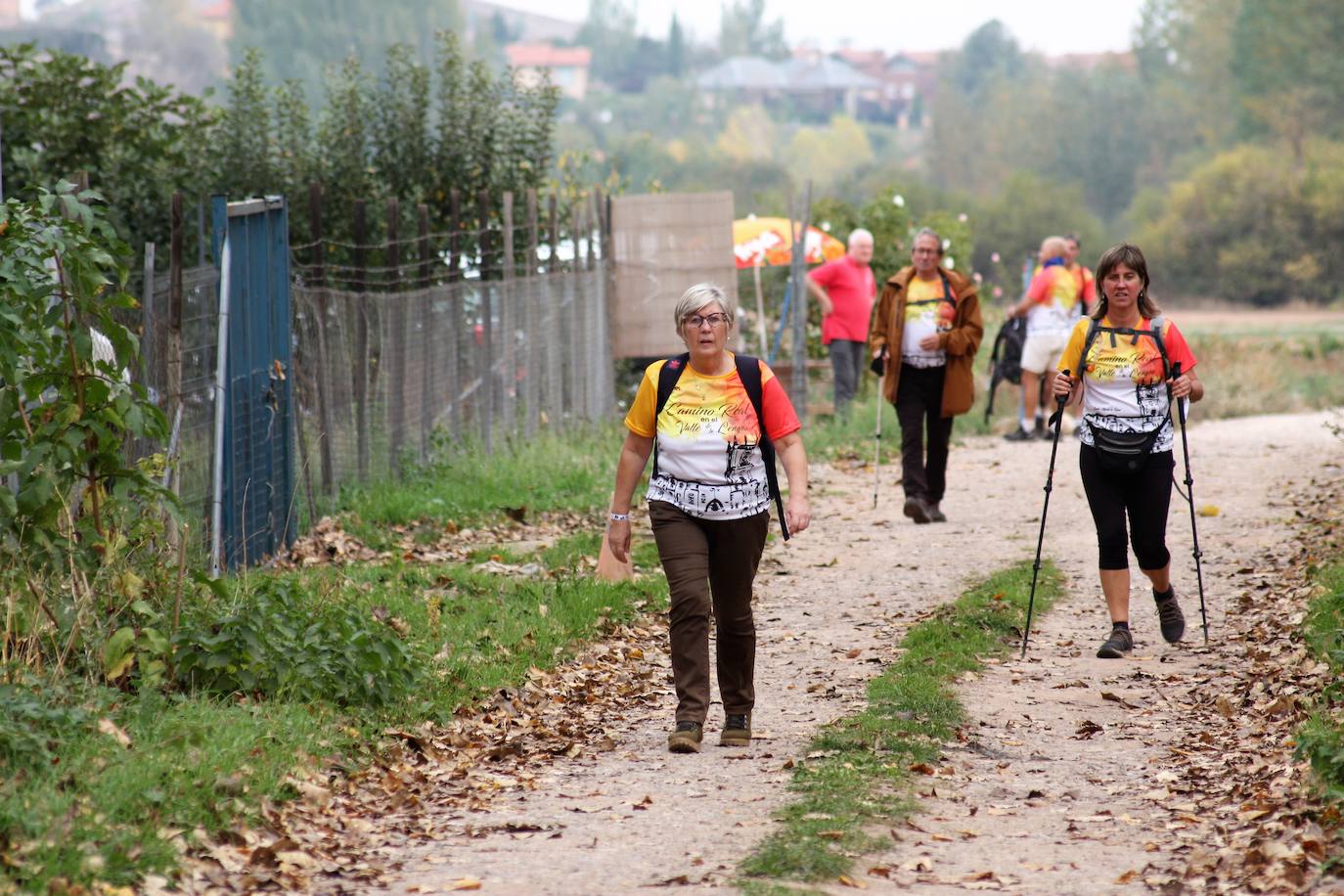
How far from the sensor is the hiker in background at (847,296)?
18234 mm

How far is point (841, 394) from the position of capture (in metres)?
19.1

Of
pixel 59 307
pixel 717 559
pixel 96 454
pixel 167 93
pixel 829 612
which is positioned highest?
pixel 167 93

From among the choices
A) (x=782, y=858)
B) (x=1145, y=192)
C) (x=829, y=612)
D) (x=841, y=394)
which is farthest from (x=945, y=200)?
(x=782, y=858)

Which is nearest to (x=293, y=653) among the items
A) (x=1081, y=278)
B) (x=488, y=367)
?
(x=488, y=367)

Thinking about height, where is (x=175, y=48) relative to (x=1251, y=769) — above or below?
above

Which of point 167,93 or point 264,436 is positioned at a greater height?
point 167,93

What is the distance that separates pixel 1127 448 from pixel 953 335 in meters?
3.59

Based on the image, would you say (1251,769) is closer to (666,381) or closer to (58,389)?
Answer: (666,381)

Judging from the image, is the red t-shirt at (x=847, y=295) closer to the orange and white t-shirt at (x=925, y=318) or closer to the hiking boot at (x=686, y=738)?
the orange and white t-shirt at (x=925, y=318)

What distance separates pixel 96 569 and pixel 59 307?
101 cm

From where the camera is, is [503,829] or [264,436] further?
[264,436]

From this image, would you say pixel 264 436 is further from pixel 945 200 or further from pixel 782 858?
pixel 945 200

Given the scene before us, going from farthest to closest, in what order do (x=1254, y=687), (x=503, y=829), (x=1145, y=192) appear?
1. (x=1145, y=192)
2. (x=1254, y=687)
3. (x=503, y=829)

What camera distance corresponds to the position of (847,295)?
18.2m
